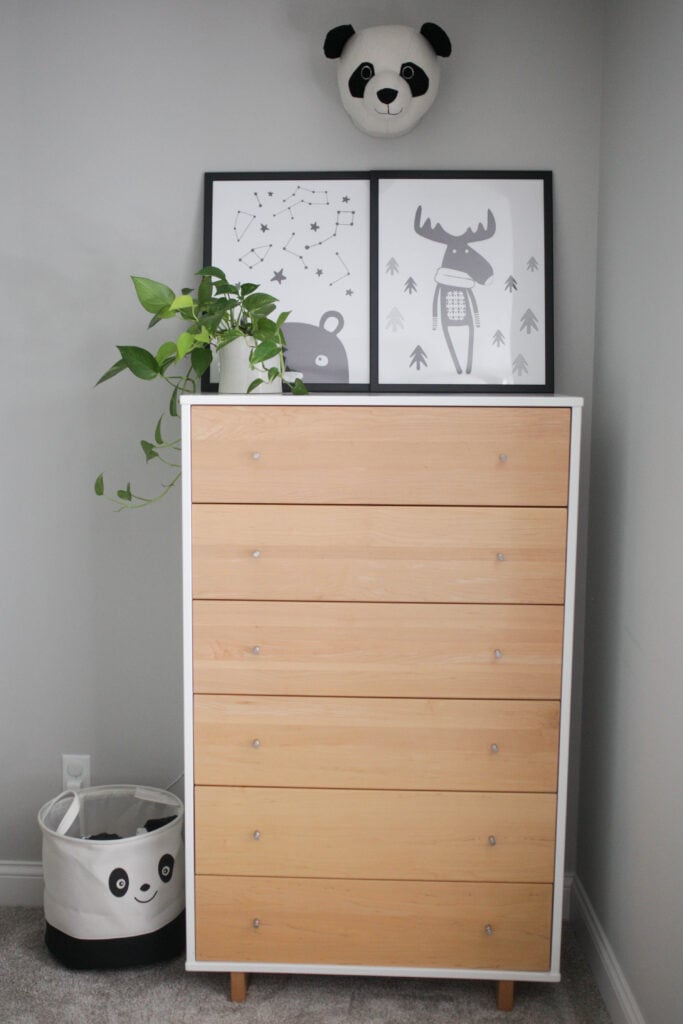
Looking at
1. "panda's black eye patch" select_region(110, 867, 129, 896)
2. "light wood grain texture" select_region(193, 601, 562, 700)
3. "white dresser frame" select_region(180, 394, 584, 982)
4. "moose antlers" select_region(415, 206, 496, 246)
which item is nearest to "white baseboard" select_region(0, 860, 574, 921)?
"panda's black eye patch" select_region(110, 867, 129, 896)

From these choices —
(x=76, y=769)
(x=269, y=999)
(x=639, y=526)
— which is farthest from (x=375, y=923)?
(x=639, y=526)

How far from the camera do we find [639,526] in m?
1.83

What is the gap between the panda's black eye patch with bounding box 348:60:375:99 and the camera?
200 cm

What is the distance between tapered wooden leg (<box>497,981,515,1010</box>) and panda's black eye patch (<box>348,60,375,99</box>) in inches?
76.8

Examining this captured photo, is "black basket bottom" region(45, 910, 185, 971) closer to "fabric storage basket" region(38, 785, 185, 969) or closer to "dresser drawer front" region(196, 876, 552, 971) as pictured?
"fabric storage basket" region(38, 785, 185, 969)

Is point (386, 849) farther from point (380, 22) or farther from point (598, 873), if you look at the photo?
point (380, 22)

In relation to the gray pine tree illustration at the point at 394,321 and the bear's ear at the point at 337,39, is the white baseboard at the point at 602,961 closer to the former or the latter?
the gray pine tree illustration at the point at 394,321

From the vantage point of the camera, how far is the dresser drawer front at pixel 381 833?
187 cm

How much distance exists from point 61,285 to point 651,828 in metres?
1.78

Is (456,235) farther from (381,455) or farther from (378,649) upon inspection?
(378,649)

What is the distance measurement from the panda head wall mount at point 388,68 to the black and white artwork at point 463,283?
0.16 meters

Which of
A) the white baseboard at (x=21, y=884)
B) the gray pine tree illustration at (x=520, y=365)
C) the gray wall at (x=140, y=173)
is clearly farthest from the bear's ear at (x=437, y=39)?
the white baseboard at (x=21, y=884)

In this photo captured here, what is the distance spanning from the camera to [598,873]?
6.88 ft

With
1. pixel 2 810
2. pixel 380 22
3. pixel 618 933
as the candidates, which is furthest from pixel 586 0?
pixel 2 810
